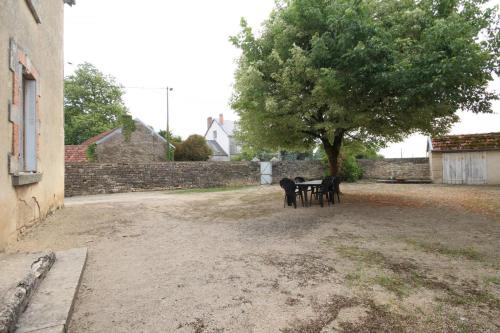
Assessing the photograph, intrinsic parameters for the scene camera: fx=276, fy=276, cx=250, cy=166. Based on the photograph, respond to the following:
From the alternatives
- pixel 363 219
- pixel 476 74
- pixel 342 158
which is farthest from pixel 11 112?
pixel 342 158

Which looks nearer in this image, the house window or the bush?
the house window

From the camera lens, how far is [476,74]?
629 centimetres

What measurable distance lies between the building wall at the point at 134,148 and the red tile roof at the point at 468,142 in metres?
21.7

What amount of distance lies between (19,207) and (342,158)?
18.1m

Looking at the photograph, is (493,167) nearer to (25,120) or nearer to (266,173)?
(266,173)

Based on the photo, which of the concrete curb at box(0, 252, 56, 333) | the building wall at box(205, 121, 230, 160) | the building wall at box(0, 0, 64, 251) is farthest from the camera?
the building wall at box(205, 121, 230, 160)

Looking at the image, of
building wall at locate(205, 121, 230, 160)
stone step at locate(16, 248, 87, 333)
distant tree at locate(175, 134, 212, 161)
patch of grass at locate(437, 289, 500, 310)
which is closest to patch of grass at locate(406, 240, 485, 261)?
patch of grass at locate(437, 289, 500, 310)

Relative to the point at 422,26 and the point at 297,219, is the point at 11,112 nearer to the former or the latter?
the point at 297,219

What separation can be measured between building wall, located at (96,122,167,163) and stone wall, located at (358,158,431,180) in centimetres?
1767

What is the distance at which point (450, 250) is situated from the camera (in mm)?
4504

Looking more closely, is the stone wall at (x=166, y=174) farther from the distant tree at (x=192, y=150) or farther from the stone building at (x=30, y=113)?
the distant tree at (x=192, y=150)

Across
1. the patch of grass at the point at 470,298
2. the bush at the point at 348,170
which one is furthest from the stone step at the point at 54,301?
the bush at the point at 348,170

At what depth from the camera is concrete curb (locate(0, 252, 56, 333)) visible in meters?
2.01

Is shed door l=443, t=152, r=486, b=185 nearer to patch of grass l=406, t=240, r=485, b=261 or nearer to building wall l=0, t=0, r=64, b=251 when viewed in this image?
patch of grass l=406, t=240, r=485, b=261
